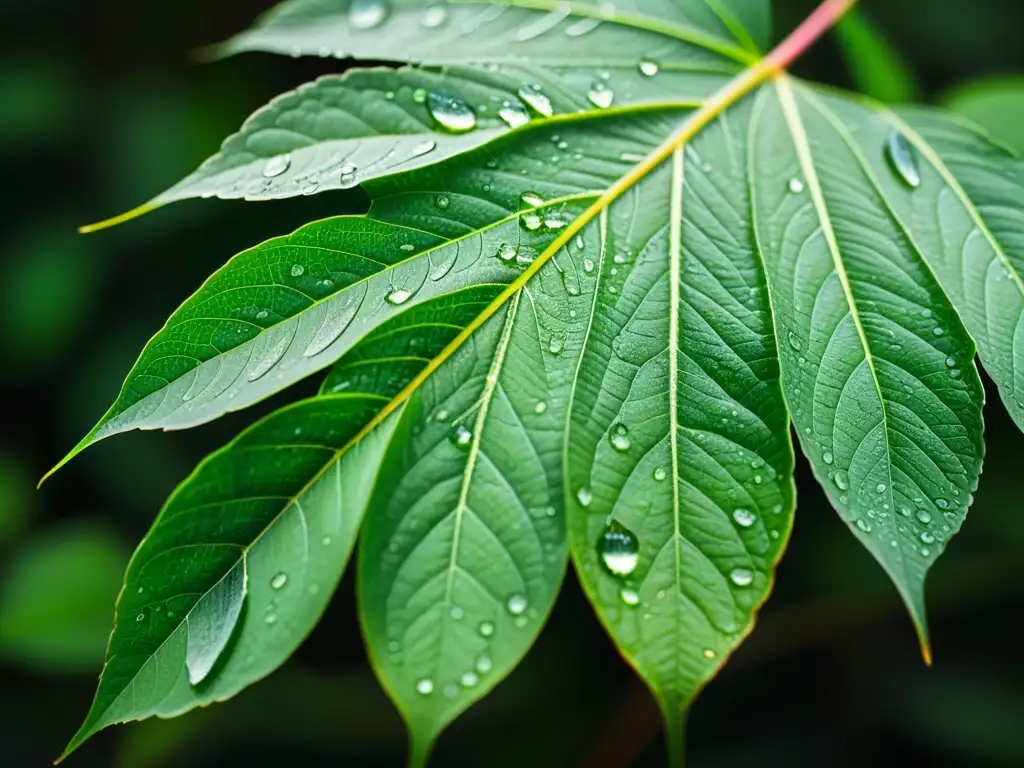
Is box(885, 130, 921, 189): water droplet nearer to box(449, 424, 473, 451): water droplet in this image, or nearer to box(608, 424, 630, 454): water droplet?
box(608, 424, 630, 454): water droplet

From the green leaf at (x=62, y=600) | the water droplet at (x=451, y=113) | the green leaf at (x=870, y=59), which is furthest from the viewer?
the green leaf at (x=62, y=600)

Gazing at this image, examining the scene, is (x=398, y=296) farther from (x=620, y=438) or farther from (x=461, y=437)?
(x=620, y=438)

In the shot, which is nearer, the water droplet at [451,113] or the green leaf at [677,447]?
the green leaf at [677,447]

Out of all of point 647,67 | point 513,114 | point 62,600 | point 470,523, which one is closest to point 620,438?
point 470,523

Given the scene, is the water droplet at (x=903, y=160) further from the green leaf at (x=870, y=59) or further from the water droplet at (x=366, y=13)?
the water droplet at (x=366, y=13)

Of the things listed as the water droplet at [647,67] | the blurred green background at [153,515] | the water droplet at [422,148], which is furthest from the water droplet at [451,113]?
the blurred green background at [153,515]

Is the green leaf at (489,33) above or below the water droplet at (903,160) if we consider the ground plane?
above

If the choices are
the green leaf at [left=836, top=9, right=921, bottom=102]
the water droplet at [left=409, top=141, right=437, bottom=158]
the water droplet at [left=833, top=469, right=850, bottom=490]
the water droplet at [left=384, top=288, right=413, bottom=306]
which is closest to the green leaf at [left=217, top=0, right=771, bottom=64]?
the water droplet at [left=409, top=141, right=437, bottom=158]
